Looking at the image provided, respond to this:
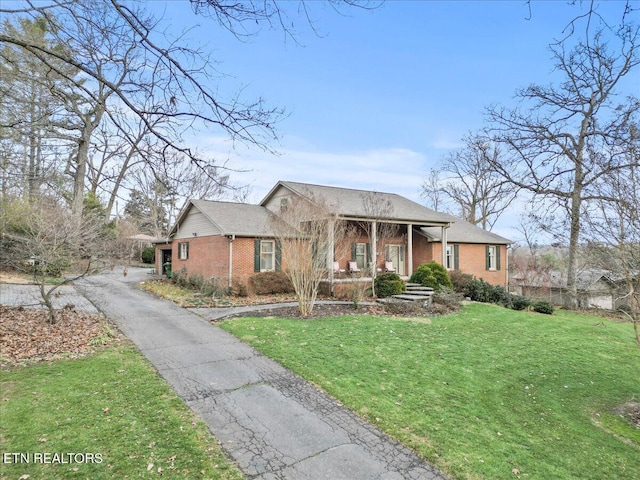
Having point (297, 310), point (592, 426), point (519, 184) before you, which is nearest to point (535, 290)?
point (519, 184)

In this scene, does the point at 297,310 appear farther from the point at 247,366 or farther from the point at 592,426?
the point at 592,426

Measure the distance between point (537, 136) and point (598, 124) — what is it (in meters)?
2.72

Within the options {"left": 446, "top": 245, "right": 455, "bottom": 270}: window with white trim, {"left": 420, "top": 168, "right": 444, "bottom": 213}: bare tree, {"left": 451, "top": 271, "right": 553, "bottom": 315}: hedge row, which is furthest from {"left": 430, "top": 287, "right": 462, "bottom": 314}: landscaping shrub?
{"left": 420, "top": 168, "right": 444, "bottom": 213}: bare tree

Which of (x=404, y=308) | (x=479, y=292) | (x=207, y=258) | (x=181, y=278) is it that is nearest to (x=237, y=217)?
(x=207, y=258)

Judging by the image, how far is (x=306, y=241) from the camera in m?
11.7

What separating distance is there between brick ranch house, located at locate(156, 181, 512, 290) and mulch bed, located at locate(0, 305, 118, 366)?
642 cm

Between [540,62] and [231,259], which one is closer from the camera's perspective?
[540,62]

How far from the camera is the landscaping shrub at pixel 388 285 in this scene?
1438cm

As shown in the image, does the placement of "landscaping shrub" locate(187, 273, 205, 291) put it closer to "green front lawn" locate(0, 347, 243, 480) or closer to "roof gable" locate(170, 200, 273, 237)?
"roof gable" locate(170, 200, 273, 237)

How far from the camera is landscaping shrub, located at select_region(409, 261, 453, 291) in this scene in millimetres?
15742

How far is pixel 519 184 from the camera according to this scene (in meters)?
20.4

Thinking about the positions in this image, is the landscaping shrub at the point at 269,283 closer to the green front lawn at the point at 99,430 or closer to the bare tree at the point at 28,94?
the bare tree at the point at 28,94

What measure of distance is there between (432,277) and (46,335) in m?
13.5

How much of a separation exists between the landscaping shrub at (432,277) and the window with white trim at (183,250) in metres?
11.9
